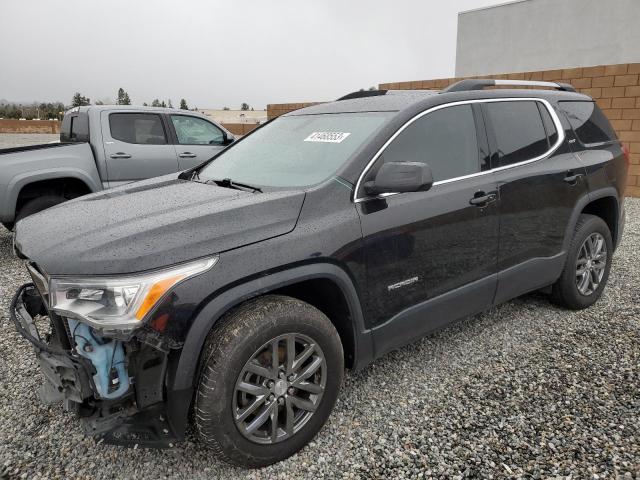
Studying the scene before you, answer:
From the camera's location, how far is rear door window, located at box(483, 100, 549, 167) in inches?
128

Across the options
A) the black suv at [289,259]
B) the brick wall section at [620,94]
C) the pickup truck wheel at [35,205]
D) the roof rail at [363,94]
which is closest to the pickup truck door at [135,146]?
the pickup truck wheel at [35,205]

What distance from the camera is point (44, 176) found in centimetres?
560

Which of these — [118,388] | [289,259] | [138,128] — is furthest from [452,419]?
[138,128]

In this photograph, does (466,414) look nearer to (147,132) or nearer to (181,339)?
(181,339)

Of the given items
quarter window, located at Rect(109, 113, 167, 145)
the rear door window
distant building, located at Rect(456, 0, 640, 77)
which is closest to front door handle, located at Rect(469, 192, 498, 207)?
the rear door window

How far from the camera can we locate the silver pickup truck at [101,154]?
18.2 feet

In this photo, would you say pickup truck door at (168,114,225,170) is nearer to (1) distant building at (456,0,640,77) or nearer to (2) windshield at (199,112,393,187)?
(2) windshield at (199,112,393,187)

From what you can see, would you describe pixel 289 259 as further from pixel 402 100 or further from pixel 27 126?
pixel 27 126

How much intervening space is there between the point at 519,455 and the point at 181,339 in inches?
67.2

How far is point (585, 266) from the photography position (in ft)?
13.0

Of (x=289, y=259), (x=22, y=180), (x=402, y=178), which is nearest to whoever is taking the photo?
(x=289, y=259)

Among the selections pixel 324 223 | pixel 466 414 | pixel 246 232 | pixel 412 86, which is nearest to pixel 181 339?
pixel 246 232

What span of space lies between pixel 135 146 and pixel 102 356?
17.4ft

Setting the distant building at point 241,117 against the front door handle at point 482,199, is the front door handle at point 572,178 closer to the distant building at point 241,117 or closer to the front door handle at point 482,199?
the front door handle at point 482,199
